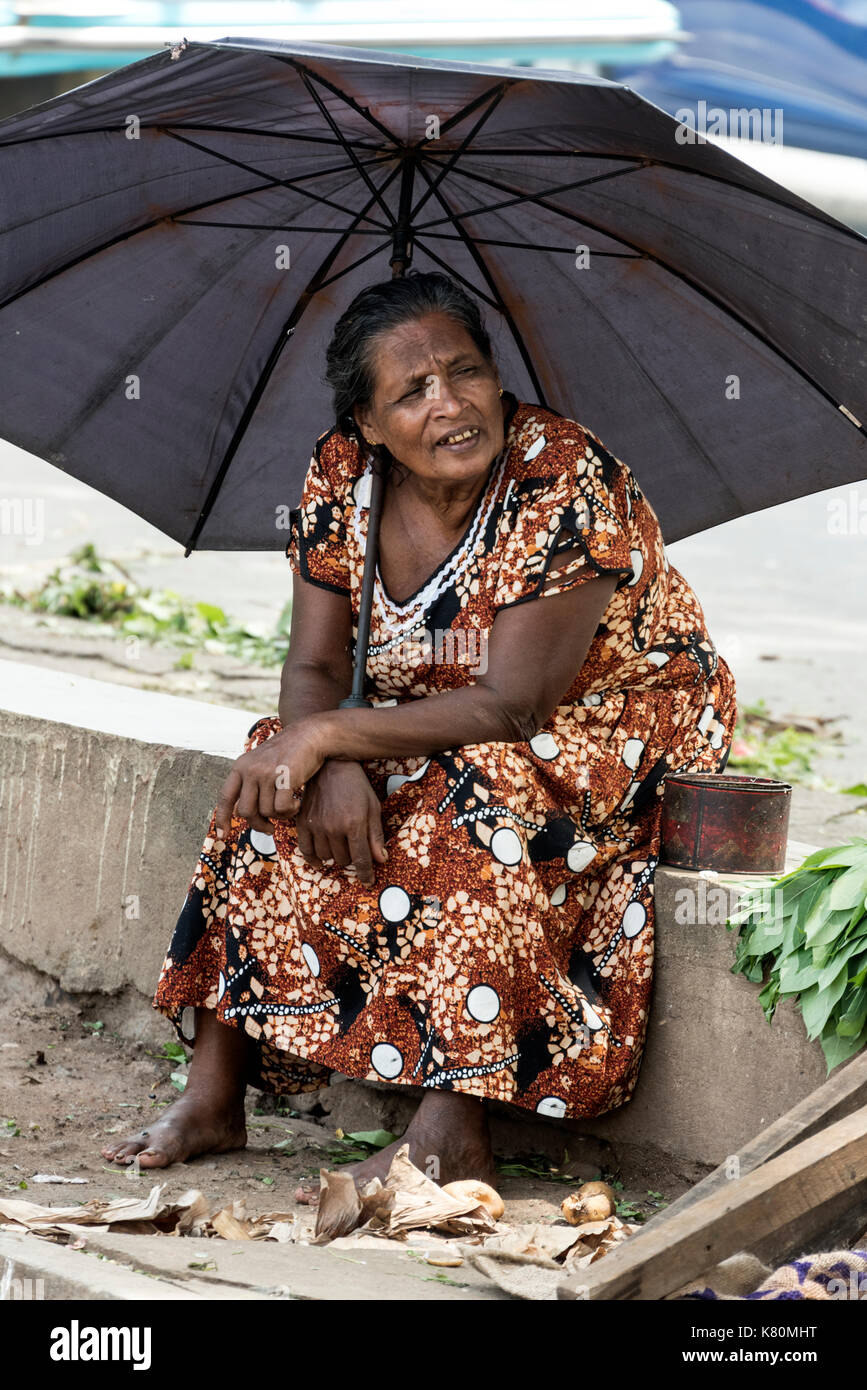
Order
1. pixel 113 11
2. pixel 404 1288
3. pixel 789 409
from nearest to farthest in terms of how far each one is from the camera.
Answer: pixel 404 1288 → pixel 789 409 → pixel 113 11

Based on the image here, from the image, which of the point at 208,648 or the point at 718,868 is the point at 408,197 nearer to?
the point at 718,868

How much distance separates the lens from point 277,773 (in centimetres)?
301

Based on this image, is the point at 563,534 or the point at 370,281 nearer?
the point at 563,534

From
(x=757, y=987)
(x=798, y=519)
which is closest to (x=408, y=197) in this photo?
(x=757, y=987)

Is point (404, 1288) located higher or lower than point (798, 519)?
lower

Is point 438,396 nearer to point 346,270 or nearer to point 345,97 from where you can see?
point 345,97

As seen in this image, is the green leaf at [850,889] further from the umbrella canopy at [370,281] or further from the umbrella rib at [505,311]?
the umbrella rib at [505,311]

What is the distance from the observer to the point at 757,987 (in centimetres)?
309

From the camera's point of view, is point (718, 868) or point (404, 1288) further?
point (718, 868)

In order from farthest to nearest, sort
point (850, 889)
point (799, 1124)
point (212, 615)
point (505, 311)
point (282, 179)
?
1. point (212, 615)
2. point (505, 311)
3. point (282, 179)
4. point (850, 889)
5. point (799, 1124)

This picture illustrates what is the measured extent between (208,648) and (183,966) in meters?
4.02

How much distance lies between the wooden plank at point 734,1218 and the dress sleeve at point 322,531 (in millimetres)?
1491

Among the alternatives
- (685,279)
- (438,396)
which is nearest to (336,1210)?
(438,396)

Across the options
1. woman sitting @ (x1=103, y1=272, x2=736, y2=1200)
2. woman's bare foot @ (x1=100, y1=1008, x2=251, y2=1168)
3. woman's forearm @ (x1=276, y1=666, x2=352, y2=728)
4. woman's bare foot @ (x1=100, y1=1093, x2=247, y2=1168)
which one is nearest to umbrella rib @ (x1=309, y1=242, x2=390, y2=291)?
woman sitting @ (x1=103, y1=272, x2=736, y2=1200)
